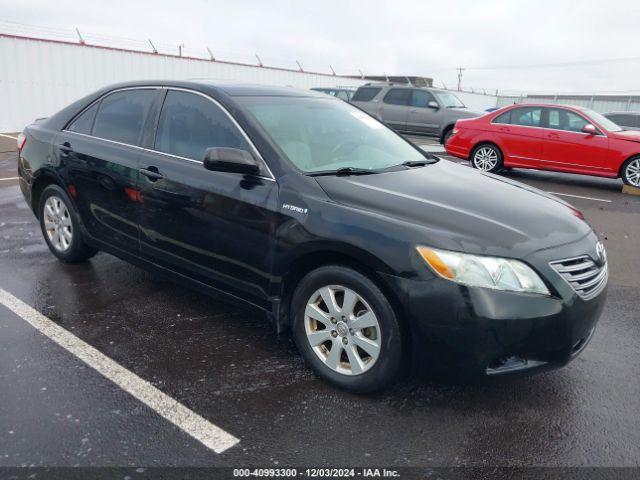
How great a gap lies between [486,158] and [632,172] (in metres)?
2.61

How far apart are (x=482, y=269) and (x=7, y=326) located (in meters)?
3.07

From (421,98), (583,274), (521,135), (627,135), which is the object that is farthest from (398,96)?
(583,274)

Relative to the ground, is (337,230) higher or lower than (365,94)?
lower

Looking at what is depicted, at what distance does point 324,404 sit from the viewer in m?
2.86

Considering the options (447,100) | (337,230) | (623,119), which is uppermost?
(447,100)

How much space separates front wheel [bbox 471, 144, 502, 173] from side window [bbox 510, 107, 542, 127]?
64 cm

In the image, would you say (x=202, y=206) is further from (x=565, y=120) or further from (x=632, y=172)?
(x=632, y=172)

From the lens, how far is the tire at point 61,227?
4590 mm

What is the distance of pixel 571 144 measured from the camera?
10.0m

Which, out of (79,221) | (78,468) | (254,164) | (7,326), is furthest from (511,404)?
(79,221)

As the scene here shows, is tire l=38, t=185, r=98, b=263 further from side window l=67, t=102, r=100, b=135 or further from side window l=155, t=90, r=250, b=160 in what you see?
side window l=155, t=90, r=250, b=160

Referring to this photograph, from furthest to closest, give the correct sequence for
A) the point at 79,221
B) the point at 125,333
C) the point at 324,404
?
1. the point at 79,221
2. the point at 125,333
3. the point at 324,404

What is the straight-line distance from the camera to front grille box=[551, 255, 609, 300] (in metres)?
2.67

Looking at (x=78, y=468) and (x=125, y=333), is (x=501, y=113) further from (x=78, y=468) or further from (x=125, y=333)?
(x=78, y=468)
